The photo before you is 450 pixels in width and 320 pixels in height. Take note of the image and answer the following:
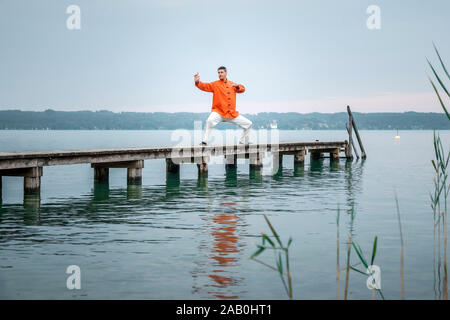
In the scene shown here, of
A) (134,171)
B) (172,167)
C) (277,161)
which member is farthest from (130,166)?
(277,161)

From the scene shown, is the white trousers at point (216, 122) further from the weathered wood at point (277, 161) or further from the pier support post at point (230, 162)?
the weathered wood at point (277, 161)

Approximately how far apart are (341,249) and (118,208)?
6.64 m

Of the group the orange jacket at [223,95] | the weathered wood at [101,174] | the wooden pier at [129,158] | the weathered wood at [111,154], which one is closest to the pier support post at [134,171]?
the wooden pier at [129,158]

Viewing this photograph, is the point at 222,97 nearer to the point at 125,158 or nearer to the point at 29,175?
the point at 125,158

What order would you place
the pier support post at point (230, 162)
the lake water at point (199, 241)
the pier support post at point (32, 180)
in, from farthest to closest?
1. the pier support post at point (230, 162)
2. the pier support post at point (32, 180)
3. the lake water at point (199, 241)

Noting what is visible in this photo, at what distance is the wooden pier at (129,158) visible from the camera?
16025 millimetres

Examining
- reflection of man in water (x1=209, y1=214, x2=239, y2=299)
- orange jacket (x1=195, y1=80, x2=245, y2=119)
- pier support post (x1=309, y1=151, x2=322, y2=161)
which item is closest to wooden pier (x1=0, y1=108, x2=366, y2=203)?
orange jacket (x1=195, y1=80, x2=245, y2=119)

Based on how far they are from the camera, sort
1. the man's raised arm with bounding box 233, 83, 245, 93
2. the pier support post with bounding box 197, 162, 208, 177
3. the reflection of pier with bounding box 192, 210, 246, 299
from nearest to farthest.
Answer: the reflection of pier with bounding box 192, 210, 246, 299, the man's raised arm with bounding box 233, 83, 245, 93, the pier support post with bounding box 197, 162, 208, 177

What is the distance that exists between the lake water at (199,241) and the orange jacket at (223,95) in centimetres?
251

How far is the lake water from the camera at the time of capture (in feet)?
25.6

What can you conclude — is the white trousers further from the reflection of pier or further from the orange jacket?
the reflection of pier

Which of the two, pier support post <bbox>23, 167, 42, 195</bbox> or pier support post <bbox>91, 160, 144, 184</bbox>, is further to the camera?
pier support post <bbox>91, 160, 144, 184</bbox>

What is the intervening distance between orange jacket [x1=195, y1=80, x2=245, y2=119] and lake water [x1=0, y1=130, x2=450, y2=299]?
251 cm
